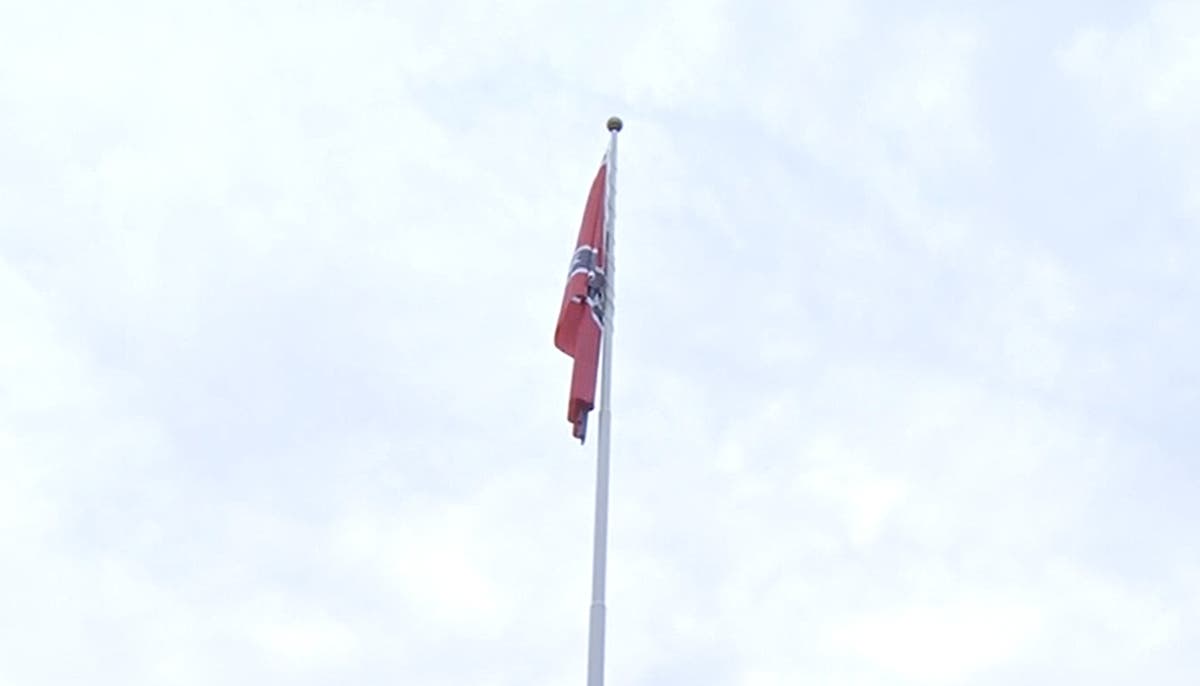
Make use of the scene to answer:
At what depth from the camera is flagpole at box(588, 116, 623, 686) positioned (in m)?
20.8

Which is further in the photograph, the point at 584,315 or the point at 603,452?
the point at 584,315

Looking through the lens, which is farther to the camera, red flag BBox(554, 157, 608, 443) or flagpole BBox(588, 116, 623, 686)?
red flag BBox(554, 157, 608, 443)

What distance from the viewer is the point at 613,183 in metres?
24.5

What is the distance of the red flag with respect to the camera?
22531mm

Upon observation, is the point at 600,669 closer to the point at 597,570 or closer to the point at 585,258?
the point at 597,570

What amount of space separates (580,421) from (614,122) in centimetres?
442

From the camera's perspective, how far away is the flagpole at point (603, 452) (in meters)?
20.8

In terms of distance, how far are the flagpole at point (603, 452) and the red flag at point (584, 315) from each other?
0.38 feet

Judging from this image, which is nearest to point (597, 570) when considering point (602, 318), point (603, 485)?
point (603, 485)

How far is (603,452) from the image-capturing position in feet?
72.2

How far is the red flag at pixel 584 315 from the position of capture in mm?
22531

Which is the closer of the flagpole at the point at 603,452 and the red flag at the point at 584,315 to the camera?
the flagpole at the point at 603,452

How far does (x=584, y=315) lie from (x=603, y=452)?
1.98 metres

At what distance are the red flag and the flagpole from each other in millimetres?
115
